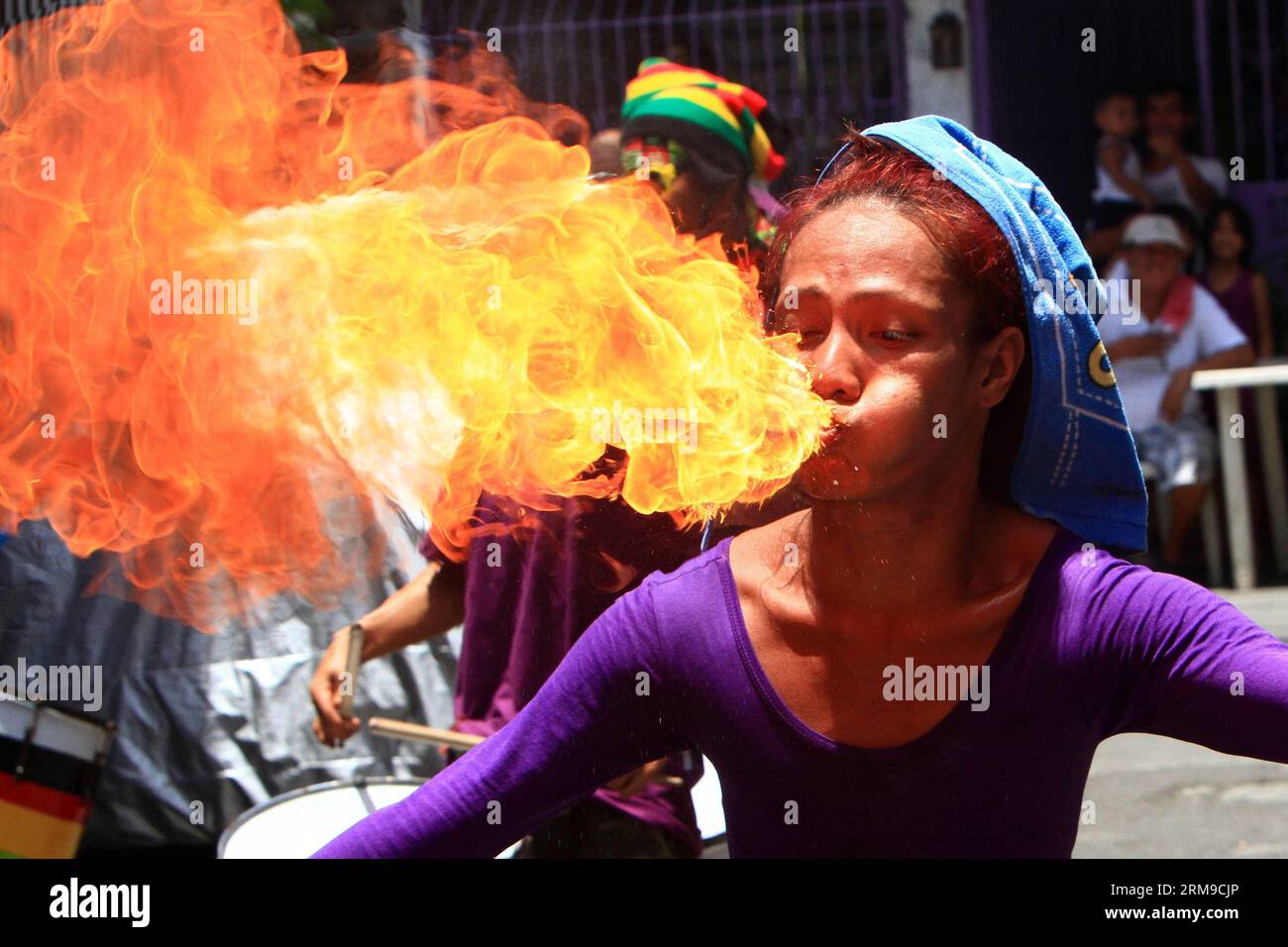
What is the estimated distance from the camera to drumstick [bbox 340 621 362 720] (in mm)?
3154

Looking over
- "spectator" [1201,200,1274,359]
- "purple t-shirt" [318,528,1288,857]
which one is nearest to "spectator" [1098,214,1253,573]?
"spectator" [1201,200,1274,359]

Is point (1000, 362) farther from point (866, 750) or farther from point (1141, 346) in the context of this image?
point (1141, 346)

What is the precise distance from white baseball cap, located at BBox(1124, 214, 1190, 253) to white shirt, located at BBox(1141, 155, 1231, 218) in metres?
0.54

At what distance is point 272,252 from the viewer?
8.95ft

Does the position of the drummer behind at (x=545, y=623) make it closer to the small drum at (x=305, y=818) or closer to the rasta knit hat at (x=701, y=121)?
the small drum at (x=305, y=818)

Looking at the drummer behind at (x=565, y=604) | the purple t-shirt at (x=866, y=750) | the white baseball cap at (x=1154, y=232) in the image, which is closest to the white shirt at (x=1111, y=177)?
the white baseball cap at (x=1154, y=232)

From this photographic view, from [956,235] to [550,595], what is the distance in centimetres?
131

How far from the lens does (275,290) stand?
274 centimetres

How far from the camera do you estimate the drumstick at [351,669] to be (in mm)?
3154

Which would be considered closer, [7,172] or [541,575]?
[7,172]

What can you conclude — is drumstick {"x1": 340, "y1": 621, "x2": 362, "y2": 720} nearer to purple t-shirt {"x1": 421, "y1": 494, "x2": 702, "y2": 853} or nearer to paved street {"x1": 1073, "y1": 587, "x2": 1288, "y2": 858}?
purple t-shirt {"x1": 421, "y1": 494, "x2": 702, "y2": 853}
